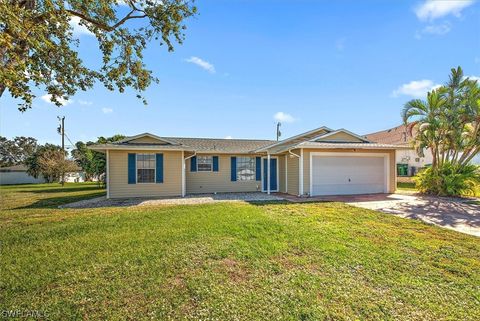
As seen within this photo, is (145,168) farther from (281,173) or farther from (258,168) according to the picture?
(281,173)

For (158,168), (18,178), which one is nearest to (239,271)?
(158,168)

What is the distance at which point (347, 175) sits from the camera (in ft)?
43.9

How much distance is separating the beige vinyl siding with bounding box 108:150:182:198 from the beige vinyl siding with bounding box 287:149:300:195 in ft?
20.4

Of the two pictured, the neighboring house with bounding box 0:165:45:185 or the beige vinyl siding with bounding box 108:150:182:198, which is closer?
the beige vinyl siding with bounding box 108:150:182:198

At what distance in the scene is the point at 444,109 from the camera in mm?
12328

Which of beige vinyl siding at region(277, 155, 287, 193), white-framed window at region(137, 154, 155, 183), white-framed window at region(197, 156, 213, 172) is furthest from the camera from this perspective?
beige vinyl siding at region(277, 155, 287, 193)

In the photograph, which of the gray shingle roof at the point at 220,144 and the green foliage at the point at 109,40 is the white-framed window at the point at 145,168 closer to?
the gray shingle roof at the point at 220,144

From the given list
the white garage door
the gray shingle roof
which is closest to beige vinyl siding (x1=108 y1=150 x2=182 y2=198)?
the gray shingle roof

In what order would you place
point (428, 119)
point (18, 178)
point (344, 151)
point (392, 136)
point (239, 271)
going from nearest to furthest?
point (239, 271), point (428, 119), point (344, 151), point (392, 136), point (18, 178)

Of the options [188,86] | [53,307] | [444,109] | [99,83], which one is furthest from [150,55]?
[444,109]

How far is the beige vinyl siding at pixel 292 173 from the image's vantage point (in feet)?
43.1

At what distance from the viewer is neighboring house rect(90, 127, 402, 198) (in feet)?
41.1

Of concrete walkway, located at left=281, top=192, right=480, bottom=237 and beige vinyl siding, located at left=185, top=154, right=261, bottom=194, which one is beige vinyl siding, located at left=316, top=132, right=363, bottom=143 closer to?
concrete walkway, located at left=281, top=192, right=480, bottom=237

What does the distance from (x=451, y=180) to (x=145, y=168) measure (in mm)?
15696
